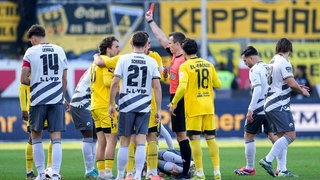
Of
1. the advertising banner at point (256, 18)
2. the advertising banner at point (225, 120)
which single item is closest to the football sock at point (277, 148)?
the advertising banner at point (225, 120)

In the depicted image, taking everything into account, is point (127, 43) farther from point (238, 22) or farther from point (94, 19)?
point (238, 22)

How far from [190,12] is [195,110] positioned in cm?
1934

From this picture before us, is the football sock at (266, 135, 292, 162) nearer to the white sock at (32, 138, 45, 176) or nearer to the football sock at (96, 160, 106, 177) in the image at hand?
the football sock at (96, 160, 106, 177)

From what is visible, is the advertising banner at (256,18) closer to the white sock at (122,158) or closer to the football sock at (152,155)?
the football sock at (152,155)

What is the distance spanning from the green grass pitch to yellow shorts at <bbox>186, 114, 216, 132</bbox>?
1.08 meters

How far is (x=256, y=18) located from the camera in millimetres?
35781

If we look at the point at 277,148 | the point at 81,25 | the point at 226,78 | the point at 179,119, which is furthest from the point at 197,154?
the point at 81,25

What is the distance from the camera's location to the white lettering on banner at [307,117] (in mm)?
28672

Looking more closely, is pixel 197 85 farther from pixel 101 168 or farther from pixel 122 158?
pixel 101 168

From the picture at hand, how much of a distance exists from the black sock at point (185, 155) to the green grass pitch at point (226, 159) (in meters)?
0.50

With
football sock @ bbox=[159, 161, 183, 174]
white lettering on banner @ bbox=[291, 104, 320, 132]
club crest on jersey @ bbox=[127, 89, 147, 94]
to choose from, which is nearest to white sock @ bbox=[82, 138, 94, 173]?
football sock @ bbox=[159, 161, 183, 174]

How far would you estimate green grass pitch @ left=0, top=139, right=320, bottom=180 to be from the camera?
1795cm

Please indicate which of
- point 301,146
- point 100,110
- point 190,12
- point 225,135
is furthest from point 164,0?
point 100,110

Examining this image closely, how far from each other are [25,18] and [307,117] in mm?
10959
